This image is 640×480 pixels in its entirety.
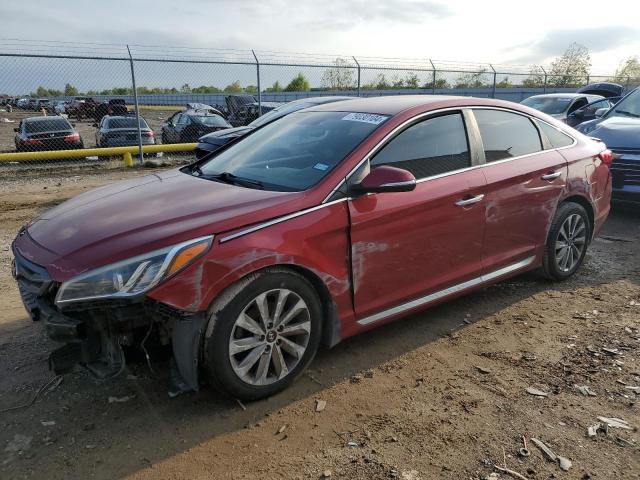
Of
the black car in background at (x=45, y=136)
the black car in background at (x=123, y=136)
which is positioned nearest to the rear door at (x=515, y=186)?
the black car in background at (x=123, y=136)

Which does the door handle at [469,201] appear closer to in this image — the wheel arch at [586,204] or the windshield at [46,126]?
the wheel arch at [586,204]

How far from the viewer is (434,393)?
310cm

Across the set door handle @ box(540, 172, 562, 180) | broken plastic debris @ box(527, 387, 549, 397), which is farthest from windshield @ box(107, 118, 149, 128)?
broken plastic debris @ box(527, 387, 549, 397)

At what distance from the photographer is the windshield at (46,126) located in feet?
46.1

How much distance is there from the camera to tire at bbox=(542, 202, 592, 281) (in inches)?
179

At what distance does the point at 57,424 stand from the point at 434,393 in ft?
6.85

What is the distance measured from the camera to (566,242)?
4695mm

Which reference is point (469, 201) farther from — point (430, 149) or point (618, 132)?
point (618, 132)

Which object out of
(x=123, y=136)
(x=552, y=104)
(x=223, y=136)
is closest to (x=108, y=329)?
(x=223, y=136)

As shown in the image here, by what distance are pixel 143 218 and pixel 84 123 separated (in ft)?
102

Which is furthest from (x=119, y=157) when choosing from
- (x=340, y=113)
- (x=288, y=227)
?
(x=288, y=227)

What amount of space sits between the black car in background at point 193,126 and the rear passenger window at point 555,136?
38.9 feet

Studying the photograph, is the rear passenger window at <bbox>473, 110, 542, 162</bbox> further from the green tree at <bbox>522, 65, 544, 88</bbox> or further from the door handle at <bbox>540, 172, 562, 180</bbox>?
the green tree at <bbox>522, 65, 544, 88</bbox>

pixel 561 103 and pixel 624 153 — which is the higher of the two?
pixel 561 103
